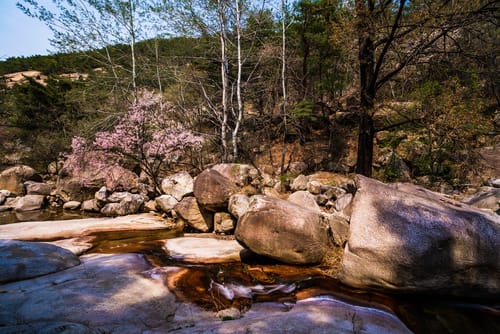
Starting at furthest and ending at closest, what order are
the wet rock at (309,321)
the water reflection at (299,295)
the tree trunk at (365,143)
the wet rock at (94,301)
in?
the tree trunk at (365,143), the water reflection at (299,295), the wet rock at (94,301), the wet rock at (309,321)

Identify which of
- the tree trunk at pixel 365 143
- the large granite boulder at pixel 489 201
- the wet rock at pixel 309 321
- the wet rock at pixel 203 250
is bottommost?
the wet rock at pixel 203 250

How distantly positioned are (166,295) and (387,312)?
2691 millimetres

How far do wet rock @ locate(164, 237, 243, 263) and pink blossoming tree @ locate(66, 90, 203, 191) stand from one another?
536 cm

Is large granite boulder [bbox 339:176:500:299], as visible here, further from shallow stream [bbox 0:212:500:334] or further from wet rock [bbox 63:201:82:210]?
wet rock [bbox 63:201:82:210]

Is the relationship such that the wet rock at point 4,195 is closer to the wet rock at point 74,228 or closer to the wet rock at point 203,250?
the wet rock at point 74,228

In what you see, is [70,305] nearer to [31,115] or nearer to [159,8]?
[159,8]

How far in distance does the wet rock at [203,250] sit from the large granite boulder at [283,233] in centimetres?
64

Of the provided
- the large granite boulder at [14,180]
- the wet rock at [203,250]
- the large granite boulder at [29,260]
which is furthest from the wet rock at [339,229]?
the large granite boulder at [14,180]

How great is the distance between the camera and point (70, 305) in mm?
2768

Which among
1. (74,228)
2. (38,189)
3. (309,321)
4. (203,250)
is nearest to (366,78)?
(203,250)

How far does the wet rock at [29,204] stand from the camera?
37.9 feet

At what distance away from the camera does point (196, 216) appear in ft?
23.7

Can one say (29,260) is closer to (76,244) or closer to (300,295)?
(76,244)

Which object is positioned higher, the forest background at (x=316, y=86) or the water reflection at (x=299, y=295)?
the forest background at (x=316, y=86)
